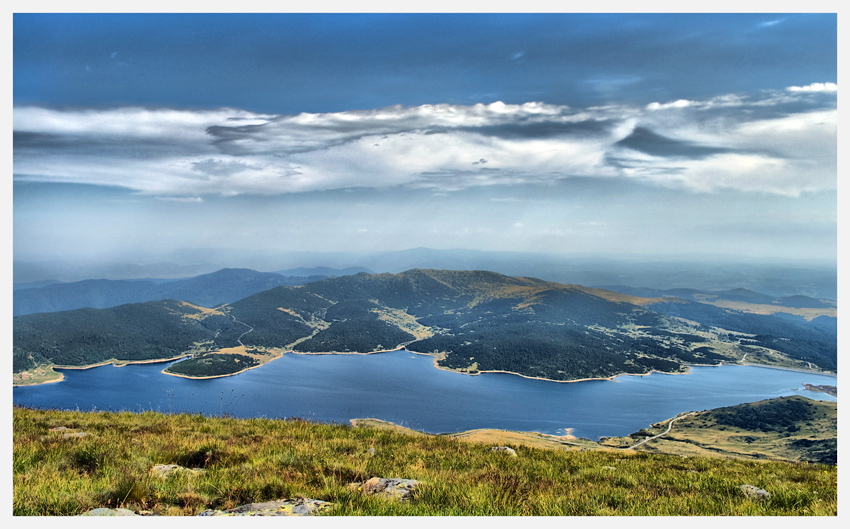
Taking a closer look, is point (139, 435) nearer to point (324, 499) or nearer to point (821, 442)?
point (324, 499)

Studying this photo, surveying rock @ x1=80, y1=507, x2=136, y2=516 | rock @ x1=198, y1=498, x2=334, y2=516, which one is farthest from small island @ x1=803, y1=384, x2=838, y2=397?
rock @ x1=80, y1=507, x2=136, y2=516

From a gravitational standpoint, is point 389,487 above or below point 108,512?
below

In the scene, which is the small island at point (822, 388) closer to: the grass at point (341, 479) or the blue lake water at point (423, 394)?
the blue lake water at point (423, 394)

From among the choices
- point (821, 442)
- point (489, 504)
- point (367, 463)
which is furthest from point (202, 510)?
point (821, 442)

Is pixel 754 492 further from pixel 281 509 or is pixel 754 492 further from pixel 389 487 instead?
pixel 281 509

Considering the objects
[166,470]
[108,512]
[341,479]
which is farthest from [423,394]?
[108,512]

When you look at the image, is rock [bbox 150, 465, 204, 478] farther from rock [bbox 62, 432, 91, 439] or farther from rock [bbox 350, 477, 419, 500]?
rock [bbox 62, 432, 91, 439]
